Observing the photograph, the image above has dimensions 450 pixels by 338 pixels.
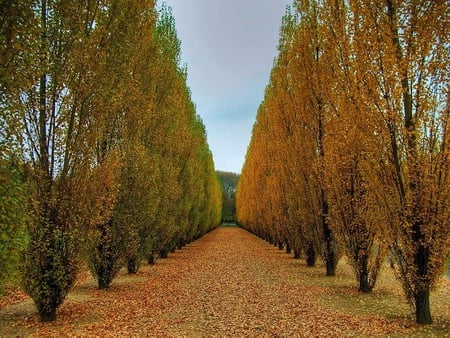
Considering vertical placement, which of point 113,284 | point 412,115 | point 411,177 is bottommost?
point 113,284

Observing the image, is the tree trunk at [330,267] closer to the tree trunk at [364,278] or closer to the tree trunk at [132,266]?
the tree trunk at [364,278]

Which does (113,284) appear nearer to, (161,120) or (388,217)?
(161,120)

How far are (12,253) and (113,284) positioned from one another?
7.94 m

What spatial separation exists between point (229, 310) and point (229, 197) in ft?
343

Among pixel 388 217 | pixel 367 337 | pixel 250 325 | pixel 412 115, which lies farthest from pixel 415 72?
pixel 250 325

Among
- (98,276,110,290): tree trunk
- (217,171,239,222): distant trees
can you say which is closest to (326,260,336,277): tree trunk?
(98,276,110,290): tree trunk

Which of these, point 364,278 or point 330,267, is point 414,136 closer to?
point 364,278

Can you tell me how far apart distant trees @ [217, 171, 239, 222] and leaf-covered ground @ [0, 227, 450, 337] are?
80633mm

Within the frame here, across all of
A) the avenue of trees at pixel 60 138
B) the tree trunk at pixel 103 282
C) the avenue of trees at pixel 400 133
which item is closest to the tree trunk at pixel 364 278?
the avenue of trees at pixel 400 133

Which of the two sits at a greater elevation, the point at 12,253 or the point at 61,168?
the point at 61,168

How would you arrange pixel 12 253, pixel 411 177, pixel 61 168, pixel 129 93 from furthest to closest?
pixel 129 93
pixel 61 168
pixel 411 177
pixel 12 253

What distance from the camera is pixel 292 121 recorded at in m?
16.1

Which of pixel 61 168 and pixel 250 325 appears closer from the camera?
pixel 250 325

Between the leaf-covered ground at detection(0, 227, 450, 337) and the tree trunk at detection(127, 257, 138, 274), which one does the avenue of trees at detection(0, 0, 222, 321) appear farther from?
the tree trunk at detection(127, 257, 138, 274)
